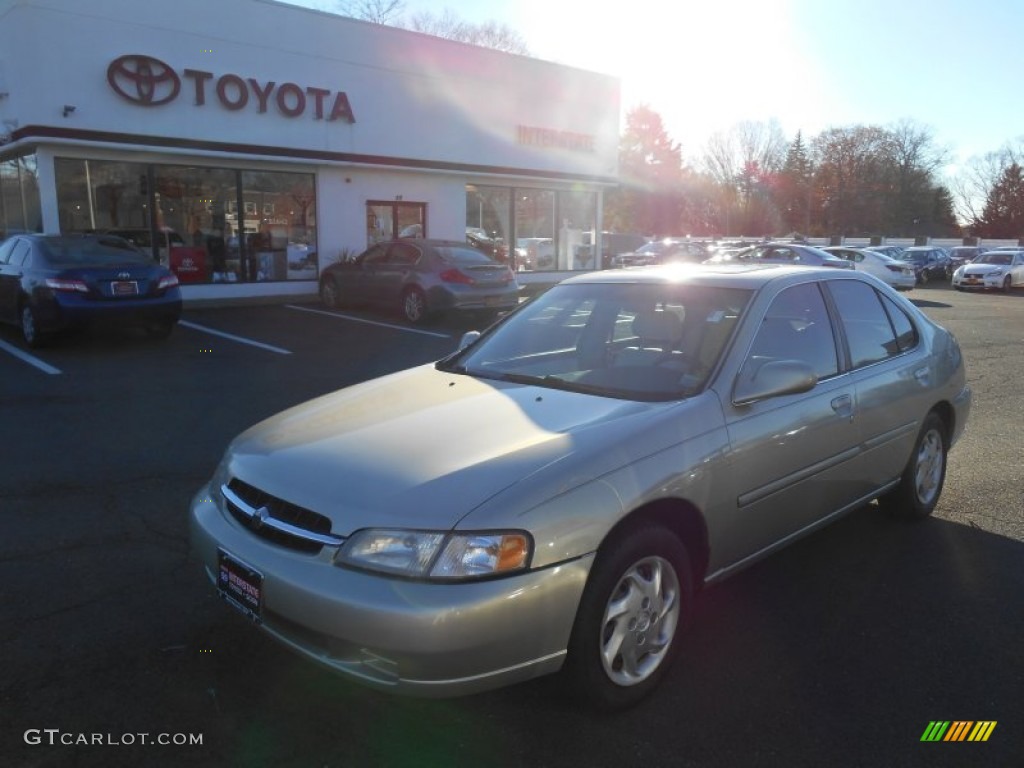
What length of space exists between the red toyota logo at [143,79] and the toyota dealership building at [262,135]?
0.03 m

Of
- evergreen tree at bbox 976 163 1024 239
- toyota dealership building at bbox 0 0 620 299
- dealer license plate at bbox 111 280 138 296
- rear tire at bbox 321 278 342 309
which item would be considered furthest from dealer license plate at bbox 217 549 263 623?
evergreen tree at bbox 976 163 1024 239

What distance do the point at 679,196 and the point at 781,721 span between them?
6511 cm

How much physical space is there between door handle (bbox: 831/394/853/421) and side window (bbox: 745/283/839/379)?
129 millimetres

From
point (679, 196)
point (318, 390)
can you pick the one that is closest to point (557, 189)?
point (318, 390)

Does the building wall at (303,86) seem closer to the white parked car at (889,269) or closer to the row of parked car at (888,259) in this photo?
the row of parked car at (888,259)

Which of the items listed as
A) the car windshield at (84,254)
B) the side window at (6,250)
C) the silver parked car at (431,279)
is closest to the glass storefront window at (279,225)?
the silver parked car at (431,279)

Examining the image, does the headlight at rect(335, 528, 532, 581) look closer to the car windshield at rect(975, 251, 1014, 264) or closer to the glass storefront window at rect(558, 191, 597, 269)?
the glass storefront window at rect(558, 191, 597, 269)

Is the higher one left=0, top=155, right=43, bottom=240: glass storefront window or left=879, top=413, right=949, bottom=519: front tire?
left=0, top=155, right=43, bottom=240: glass storefront window

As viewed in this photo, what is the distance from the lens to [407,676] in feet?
7.87

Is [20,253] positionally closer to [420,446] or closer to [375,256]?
[375,256]

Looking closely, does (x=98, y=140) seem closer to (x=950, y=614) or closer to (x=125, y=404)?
(x=125, y=404)

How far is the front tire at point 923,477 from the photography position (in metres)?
4.61

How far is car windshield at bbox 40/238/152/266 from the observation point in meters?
10.1

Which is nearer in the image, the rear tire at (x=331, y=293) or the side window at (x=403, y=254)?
the side window at (x=403, y=254)
